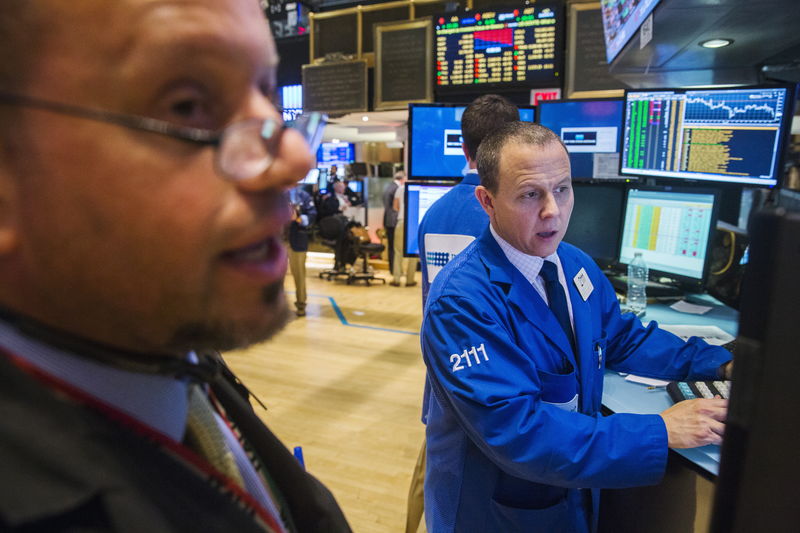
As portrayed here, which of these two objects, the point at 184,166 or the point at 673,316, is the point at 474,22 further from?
the point at 184,166

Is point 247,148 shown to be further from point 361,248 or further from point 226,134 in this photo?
point 361,248

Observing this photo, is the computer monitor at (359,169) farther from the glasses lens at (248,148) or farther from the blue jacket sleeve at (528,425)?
the glasses lens at (248,148)

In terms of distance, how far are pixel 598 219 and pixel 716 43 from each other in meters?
0.92

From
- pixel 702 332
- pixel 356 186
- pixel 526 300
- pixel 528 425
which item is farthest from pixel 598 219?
pixel 356 186

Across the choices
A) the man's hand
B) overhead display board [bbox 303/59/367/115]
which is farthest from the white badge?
overhead display board [bbox 303/59/367/115]

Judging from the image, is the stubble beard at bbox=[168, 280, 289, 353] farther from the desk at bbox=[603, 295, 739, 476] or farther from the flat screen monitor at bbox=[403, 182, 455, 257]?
the flat screen monitor at bbox=[403, 182, 455, 257]

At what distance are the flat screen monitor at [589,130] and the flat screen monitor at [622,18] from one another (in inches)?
12.9

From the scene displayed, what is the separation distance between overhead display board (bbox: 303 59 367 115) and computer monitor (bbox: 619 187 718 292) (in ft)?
16.0

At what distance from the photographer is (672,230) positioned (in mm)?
2230

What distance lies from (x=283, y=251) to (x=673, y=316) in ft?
Answer: 6.48

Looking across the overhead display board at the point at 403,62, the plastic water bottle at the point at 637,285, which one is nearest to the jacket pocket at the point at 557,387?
the plastic water bottle at the point at 637,285

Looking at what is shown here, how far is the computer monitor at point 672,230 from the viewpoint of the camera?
212 cm

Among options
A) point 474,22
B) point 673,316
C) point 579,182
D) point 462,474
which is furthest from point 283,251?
point 474,22

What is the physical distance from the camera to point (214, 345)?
0.49 metres
